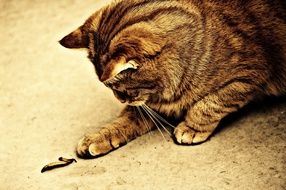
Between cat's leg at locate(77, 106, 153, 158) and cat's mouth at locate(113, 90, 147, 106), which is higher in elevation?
cat's mouth at locate(113, 90, 147, 106)

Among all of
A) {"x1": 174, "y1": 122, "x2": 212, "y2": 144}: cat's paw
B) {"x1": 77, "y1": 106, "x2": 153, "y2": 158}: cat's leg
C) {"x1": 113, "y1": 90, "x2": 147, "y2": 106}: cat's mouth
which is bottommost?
{"x1": 174, "y1": 122, "x2": 212, "y2": 144}: cat's paw

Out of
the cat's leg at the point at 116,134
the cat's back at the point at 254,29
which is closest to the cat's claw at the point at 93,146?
the cat's leg at the point at 116,134

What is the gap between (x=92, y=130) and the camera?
1883 millimetres

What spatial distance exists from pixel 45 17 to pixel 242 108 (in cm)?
141

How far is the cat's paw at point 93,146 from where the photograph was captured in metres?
1.71

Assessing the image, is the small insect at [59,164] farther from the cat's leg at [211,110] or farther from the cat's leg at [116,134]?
the cat's leg at [211,110]

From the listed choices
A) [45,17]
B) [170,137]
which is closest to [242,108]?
[170,137]

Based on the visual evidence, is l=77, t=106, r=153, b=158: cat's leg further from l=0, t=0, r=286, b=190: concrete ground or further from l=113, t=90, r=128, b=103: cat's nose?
l=113, t=90, r=128, b=103: cat's nose

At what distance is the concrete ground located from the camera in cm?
158

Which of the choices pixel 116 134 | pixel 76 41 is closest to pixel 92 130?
pixel 116 134

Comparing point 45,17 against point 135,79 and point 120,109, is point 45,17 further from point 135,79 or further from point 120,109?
point 135,79

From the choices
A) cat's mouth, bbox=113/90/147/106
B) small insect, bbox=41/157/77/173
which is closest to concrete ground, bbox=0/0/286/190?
small insect, bbox=41/157/77/173

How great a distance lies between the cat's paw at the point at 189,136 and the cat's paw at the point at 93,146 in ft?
0.87

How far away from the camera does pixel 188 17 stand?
1.65 meters
